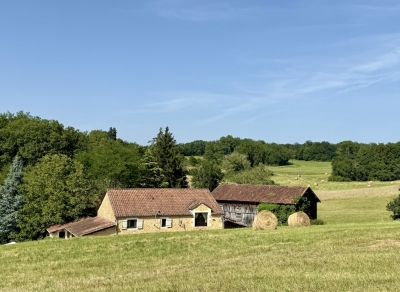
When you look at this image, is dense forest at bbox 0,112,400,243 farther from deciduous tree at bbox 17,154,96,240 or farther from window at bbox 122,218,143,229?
window at bbox 122,218,143,229

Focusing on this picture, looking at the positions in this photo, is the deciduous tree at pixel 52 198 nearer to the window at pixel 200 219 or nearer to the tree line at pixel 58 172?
the tree line at pixel 58 172

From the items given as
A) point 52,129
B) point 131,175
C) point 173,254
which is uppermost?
point 52,129

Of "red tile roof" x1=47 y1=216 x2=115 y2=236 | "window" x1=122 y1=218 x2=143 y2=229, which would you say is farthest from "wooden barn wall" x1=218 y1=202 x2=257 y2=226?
"red tile roof" x1=47 y1=216 x2=115 y2=236

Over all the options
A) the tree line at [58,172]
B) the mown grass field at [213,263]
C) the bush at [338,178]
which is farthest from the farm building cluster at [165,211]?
the bush at [338,178]

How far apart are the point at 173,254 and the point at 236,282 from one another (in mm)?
10799

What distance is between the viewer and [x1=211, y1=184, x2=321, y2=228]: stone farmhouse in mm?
45562

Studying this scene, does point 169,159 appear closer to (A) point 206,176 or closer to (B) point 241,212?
(A) point 206,176

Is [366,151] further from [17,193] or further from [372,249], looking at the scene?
[372,249]

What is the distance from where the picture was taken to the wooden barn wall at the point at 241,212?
48547 millimetres

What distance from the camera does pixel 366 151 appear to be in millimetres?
111250

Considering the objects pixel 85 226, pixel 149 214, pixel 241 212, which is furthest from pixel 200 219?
pixel 85 226

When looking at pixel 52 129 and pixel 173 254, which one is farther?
pixel 52 129

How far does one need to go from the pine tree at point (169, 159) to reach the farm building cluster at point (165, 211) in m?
18.6

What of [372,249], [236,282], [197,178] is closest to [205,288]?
[236,282]
